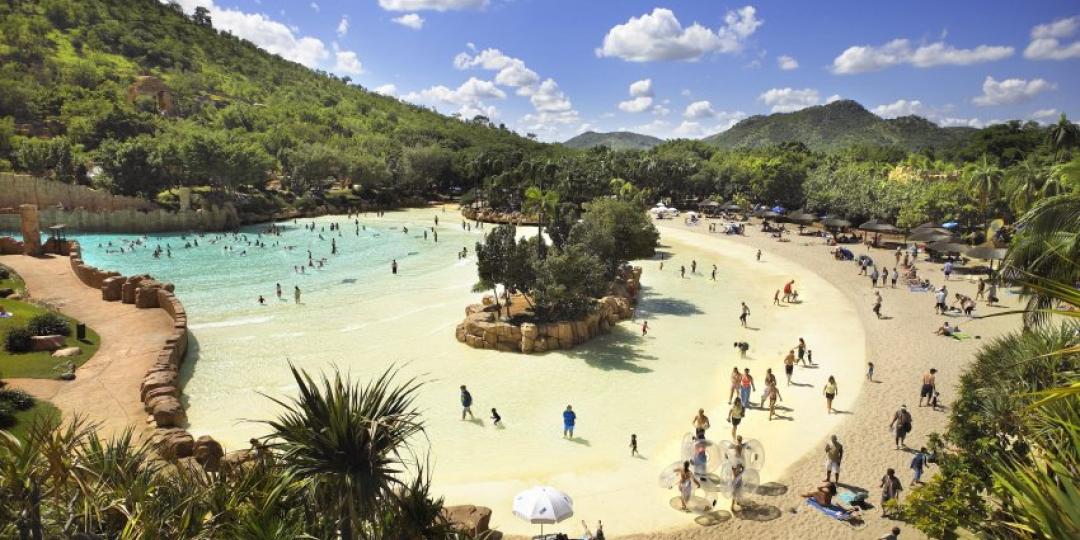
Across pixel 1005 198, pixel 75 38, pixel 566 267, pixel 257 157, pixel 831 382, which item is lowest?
pixel 831 382

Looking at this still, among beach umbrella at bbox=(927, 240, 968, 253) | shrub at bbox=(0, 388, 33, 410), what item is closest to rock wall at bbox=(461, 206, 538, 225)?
beach umbrella at bbox=(927, 240, 968, 253)

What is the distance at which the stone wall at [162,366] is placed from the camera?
13789 mm

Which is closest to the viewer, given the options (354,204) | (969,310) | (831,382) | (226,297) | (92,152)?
(831,382)

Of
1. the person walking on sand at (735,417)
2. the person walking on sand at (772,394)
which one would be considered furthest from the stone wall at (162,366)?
the person walking on sand at (772,394)

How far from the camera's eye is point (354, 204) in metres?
77.1

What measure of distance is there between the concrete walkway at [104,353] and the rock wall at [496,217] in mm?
40727

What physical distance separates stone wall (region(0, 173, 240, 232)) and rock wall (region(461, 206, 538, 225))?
26825mm

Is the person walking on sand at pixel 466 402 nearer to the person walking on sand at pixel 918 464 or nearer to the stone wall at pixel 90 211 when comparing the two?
the person walking on sand at pixel 918 464

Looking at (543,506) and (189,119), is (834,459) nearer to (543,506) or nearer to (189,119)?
(543,506)

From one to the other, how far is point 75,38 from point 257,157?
238ft

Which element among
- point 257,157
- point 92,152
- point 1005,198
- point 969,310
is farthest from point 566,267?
point 92,152

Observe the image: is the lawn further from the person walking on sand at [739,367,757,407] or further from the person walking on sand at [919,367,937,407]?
the person walking on sand at [919,367,937,407]

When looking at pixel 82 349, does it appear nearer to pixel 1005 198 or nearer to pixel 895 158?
pixel 1005 198

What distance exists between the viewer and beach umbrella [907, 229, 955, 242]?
39469 millimetres
